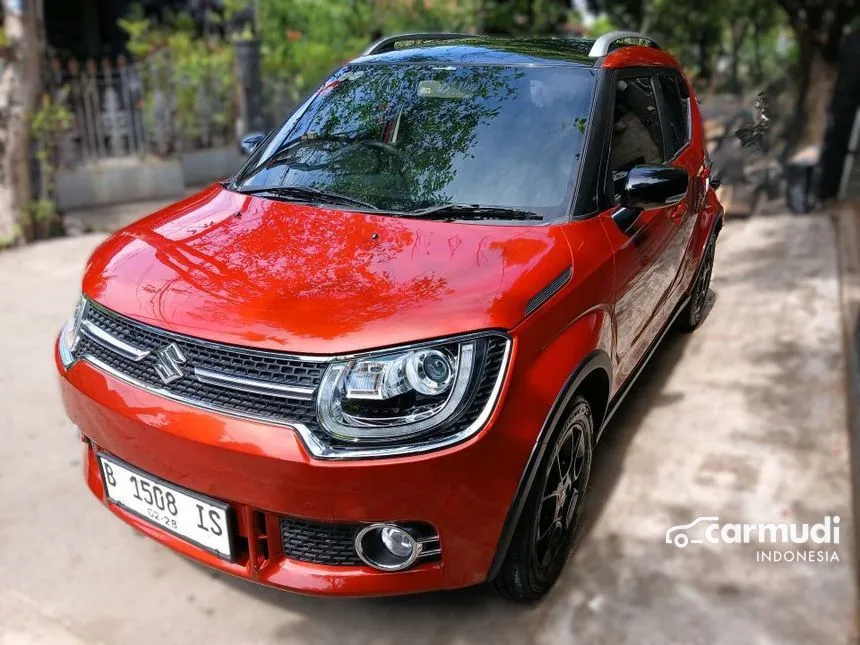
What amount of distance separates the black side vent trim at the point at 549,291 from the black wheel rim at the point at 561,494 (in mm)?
461

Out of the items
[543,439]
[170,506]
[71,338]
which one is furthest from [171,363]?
[543,439]

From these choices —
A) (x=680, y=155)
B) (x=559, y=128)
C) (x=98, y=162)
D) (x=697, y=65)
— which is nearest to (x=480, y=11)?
(x=98, y=162)

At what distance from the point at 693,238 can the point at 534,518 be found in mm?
2257

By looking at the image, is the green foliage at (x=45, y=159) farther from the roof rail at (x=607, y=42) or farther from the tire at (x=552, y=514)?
the tire at (x=552, y=514)

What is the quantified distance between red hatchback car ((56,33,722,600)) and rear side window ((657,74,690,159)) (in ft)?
2.31

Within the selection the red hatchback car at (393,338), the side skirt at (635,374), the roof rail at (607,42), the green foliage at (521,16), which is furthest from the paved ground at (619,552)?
the green foliage at (521,16)

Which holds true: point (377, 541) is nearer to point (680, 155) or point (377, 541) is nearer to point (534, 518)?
point (534, 518)

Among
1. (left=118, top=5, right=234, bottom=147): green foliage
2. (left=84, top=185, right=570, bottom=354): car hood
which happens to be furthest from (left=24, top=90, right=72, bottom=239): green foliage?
(left=84, top=185, right=570, bottom=354): car hood

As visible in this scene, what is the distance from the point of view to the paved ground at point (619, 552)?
260cm

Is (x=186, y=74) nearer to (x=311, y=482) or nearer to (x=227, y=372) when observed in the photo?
(x=227, y=372)

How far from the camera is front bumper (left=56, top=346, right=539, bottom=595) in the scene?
6.91 feet

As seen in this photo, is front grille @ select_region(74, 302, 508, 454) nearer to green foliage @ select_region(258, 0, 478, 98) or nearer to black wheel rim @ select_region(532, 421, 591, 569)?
black wheel rim @ select_region(532, 421, 591, 569)

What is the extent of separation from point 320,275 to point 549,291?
70 cm

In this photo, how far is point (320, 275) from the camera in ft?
7.85
